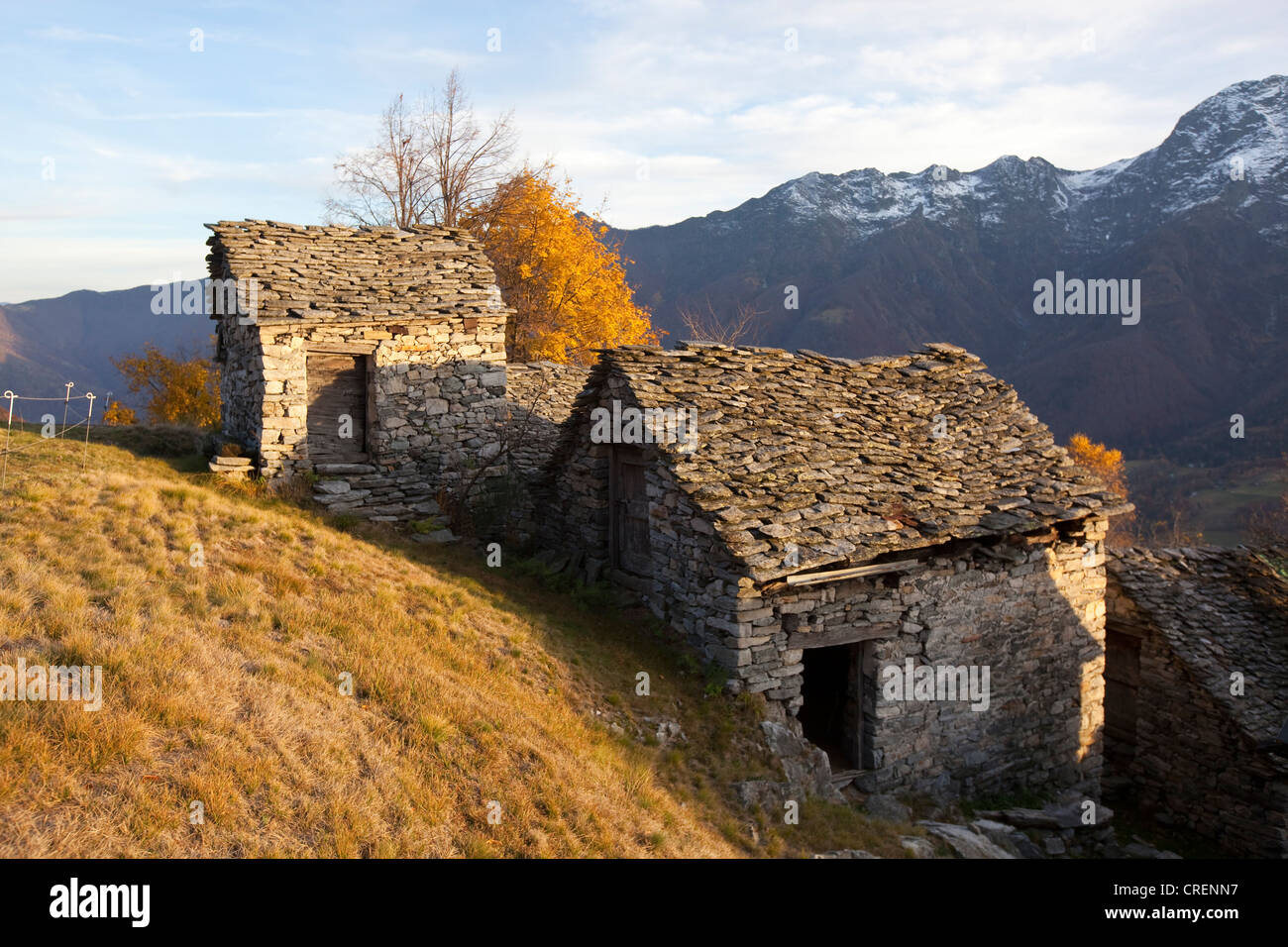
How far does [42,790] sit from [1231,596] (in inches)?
656

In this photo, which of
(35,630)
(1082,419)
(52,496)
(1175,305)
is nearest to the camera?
(35,630)

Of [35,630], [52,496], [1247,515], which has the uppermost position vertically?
[52,496]

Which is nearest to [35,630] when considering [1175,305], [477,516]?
[477,516]

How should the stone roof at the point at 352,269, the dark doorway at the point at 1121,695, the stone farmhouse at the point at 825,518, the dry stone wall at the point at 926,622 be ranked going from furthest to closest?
1. the dark doorway at the point at 1121,695
2. the stone roof at the point at 352,269
3. the stone farmhouse at the point at 825,518
4. the dry stone wall at the point at 926,622

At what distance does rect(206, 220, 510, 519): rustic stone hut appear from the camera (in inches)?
493

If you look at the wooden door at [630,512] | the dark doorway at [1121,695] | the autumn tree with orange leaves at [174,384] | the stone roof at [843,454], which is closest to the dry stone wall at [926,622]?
the wooden door at [630,512]

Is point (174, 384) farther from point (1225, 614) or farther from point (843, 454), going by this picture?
point (1225, 614)

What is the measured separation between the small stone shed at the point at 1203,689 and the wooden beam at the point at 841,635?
6.20 meters

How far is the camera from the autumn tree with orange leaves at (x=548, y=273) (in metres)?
25.6

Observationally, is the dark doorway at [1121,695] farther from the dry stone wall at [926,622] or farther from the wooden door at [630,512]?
the wooden door at [630,512]

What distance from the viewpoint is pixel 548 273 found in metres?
25.8

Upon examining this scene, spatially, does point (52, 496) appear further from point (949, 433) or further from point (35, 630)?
point (949, 433)

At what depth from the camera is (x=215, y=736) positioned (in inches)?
240

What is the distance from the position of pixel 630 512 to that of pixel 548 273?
15699mm
